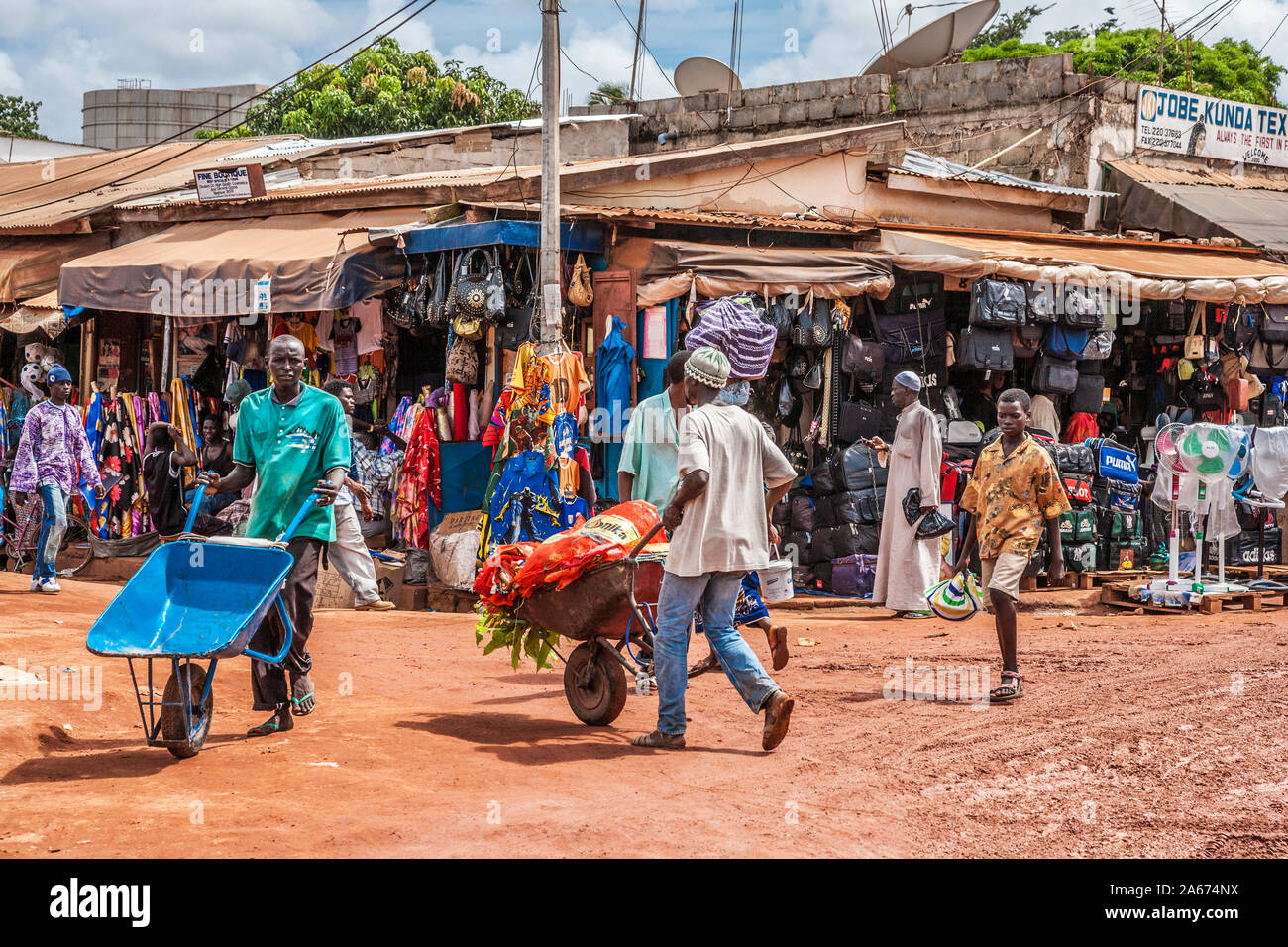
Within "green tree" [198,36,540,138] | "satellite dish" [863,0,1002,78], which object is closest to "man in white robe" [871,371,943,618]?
"satellite dish" [863,0,1002,78]

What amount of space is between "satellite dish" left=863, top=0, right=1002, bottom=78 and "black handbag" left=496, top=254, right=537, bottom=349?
11.0 meters

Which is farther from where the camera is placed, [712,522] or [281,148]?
[281,148]

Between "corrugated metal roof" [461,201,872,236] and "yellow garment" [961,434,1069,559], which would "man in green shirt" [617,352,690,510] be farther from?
"corrugated metal roof" [461,201,872,236]

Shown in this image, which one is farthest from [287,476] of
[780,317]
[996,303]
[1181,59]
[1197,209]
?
[1181,59]

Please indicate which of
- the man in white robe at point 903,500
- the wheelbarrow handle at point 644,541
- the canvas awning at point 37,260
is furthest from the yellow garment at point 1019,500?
the canvas awning at point 37,260

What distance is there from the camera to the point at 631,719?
7.41 m

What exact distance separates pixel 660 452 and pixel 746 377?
3.79 m

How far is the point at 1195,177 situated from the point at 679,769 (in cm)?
1672

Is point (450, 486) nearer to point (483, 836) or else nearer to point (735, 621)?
point (735, 621)

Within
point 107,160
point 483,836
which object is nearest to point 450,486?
point 483,836

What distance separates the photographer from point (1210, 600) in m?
11.9

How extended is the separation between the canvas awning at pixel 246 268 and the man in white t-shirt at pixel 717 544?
6.64 m

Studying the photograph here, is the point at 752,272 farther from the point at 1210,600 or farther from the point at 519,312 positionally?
the point at 1210,600

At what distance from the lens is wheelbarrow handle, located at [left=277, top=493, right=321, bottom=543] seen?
6.54 meters
